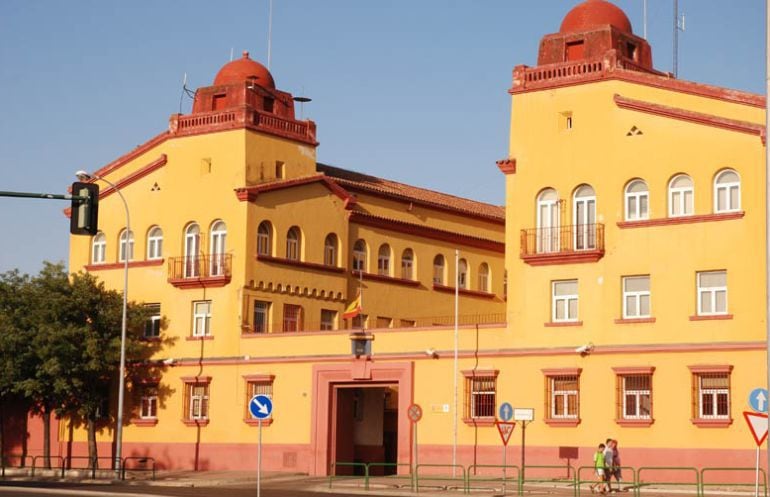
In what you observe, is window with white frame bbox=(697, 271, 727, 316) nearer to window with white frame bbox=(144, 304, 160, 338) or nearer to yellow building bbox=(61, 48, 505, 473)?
yellow building bbox=(61, 48, 505, 473)

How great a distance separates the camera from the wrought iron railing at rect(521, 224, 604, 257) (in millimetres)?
45969

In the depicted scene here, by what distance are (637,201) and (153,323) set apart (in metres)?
21.9

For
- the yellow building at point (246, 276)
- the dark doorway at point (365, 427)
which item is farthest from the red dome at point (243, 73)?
the dark doorway at point (365, 427)

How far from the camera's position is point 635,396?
44.6 m

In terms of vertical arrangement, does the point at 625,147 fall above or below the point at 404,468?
above

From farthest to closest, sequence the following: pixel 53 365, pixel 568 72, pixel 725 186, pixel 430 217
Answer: pixel 430 217 < pixel 53 365 < pixel 568 72 < pixel 725 186

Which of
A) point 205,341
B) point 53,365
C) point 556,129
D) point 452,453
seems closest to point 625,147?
point 556,129

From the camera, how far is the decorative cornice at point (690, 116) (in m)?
42.8

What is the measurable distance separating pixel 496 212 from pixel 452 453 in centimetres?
2354

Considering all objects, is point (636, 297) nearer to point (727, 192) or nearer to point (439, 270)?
point (727, 192)

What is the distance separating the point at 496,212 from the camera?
69500mm

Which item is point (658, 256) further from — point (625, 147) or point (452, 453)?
point (452, 453)

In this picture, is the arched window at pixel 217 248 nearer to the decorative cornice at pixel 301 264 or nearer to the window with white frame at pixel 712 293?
the decorative cornice at pixel 301 264

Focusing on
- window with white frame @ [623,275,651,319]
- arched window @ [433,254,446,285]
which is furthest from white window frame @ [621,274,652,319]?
arched window @ [433,254,446,285]
